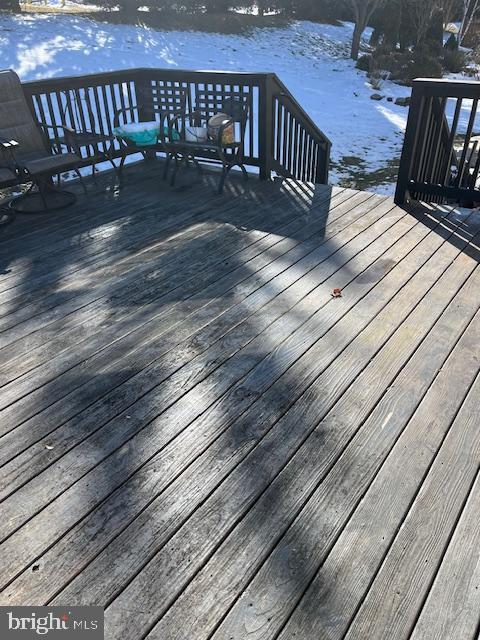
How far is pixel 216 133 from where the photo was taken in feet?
14.3

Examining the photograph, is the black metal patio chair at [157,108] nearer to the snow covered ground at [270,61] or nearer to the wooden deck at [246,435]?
the wooden deck at [246,435]

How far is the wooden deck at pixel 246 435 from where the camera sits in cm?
137

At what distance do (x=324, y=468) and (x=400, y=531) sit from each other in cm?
32

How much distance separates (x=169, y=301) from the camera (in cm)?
277

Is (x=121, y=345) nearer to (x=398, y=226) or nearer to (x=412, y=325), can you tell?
(x=412, y=325)

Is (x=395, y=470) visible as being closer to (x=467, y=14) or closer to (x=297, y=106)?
(x=297, y=106)

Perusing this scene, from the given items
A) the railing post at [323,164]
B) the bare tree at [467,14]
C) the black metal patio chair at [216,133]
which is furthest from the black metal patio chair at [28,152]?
the bare tree at [467,14]

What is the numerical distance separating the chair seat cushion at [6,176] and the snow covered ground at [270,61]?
4.40 meters

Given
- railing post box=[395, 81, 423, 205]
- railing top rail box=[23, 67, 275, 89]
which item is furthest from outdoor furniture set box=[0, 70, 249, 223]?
railing post box=[395, 81, 423, 205]

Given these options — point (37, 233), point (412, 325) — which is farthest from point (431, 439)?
point (37, 233)

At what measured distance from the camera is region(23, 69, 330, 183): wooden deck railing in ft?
14.4

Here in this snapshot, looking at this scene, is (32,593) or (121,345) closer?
(32,593)

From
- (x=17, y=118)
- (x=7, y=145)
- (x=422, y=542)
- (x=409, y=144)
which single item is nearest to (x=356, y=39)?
(x=409, y=144)

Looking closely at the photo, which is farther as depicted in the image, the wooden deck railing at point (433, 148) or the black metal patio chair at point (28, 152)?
the black metal patio chair at point (28, 152)
